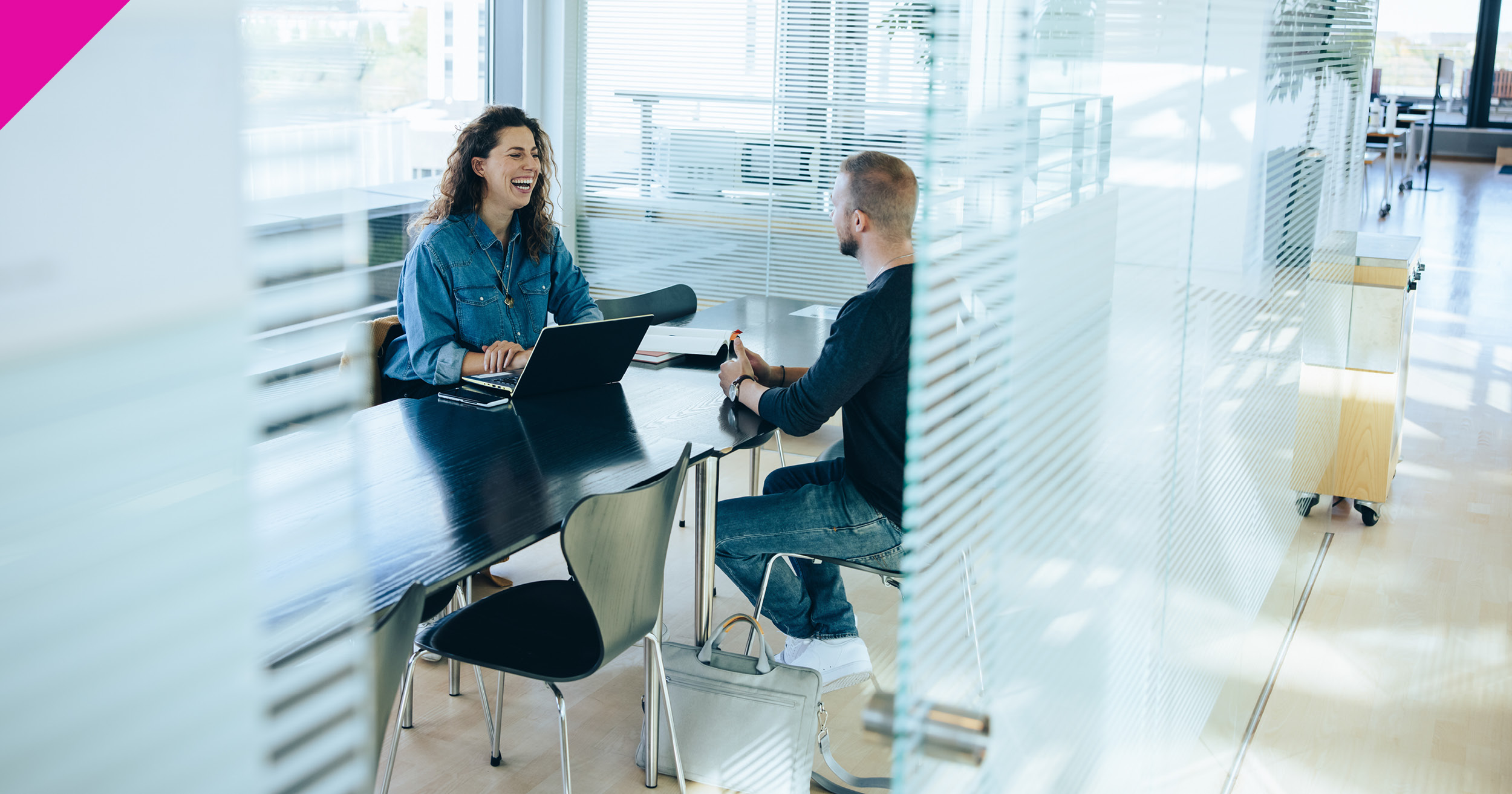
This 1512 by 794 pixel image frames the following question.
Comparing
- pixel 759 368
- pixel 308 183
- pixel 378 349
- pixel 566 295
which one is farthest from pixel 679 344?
pixel 308 183

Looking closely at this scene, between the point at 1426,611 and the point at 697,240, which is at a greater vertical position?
the point at 697,240

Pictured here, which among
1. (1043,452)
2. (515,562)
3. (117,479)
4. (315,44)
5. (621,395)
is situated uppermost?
(315,44)

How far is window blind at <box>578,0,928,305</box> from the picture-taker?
5566mm

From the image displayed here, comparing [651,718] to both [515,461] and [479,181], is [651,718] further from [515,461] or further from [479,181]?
[479,181]

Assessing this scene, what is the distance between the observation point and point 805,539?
2738 mm

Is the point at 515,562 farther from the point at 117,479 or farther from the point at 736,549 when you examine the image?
the point at 117,479

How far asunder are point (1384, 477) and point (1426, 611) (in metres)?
0.83

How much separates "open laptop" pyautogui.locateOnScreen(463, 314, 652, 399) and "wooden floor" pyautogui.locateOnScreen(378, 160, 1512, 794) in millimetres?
782

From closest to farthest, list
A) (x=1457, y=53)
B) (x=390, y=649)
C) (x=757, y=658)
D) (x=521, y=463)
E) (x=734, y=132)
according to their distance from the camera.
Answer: (x=390, y=649)
(x=521, y=463)
(x=757, y=658)
(x=734, y=132)
(x=1457, y=53)

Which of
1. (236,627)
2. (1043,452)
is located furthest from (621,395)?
(236,627)

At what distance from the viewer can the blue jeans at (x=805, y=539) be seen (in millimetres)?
2715

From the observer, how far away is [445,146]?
549cm

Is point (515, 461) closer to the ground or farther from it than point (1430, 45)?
closer to the ground

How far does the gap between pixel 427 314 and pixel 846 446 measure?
1177mm
